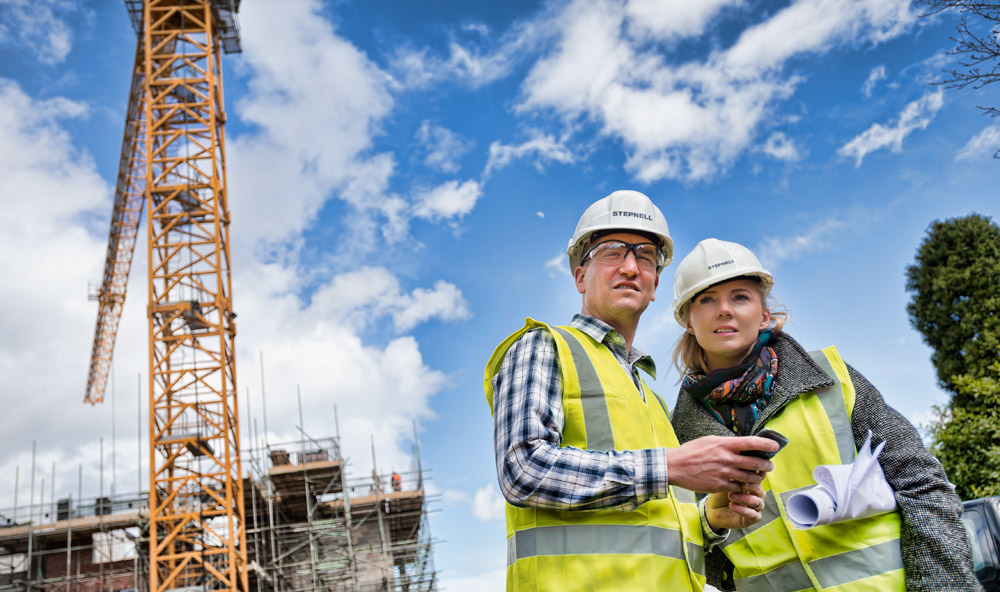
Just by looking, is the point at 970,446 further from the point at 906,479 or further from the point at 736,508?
the point at 736,508

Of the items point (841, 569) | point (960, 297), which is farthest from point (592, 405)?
point (960, 297)

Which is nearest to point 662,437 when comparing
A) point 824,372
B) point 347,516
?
point 824,372

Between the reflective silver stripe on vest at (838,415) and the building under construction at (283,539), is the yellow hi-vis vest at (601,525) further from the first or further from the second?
the building under construction at (283,539)

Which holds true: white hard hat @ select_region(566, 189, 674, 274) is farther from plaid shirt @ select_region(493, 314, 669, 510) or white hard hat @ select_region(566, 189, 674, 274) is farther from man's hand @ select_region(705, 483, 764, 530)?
man's hand @ select_region(705, 483, 764, 530)

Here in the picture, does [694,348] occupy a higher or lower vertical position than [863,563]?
higher

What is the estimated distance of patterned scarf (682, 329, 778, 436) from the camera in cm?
246

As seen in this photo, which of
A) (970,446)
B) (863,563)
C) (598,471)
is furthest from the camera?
(970,446)

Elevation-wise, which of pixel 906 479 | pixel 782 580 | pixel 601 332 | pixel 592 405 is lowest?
pixel 782 580

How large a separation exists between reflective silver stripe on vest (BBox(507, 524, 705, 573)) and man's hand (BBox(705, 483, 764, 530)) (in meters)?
0.20

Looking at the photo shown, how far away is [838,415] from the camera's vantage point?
2.34 metres

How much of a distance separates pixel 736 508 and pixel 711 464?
0.29 m

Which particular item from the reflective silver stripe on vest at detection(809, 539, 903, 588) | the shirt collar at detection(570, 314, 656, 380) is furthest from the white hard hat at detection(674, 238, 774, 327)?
the reflective silver stripe on vest at detection(809, 539, 903, 588)

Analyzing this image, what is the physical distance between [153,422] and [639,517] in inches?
744

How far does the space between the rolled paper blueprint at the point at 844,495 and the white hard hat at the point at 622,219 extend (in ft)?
2.65
